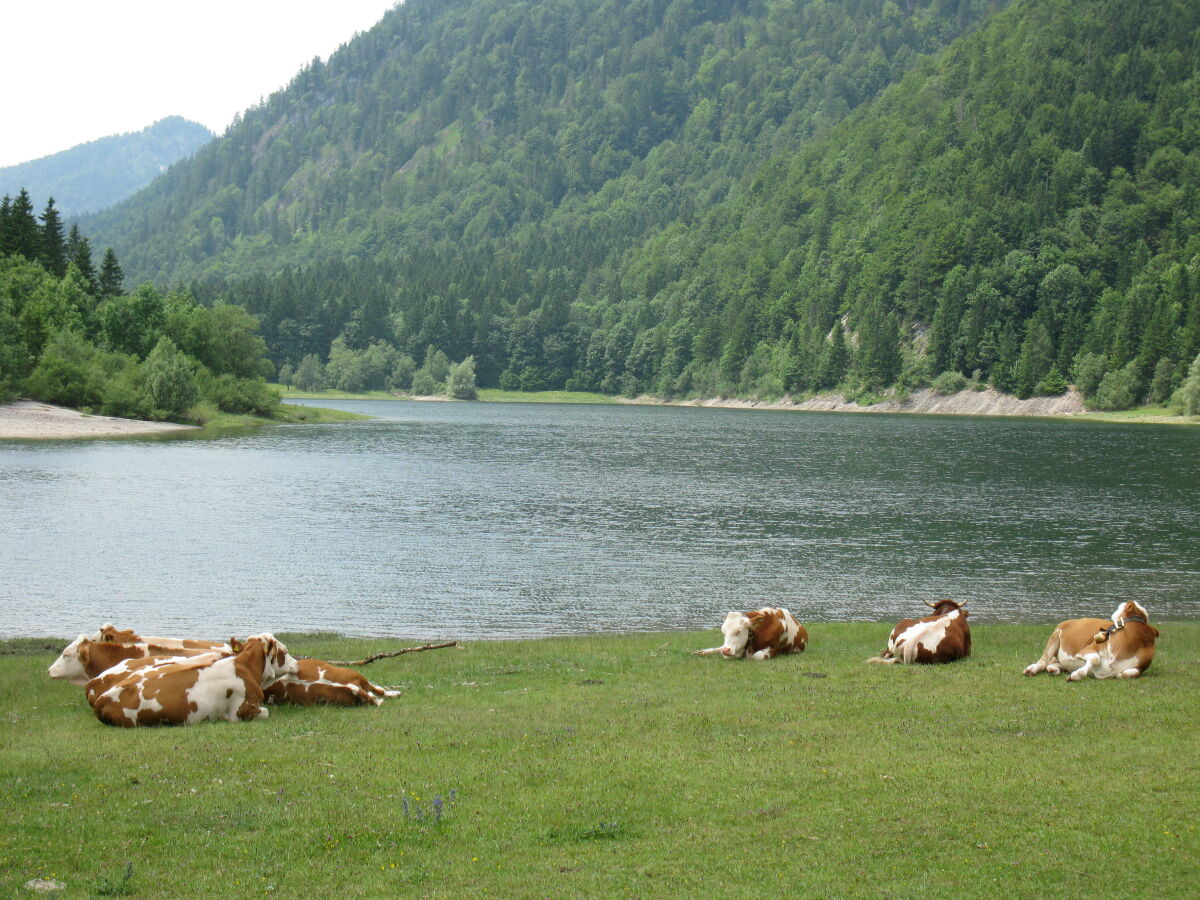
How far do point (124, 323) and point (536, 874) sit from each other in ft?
445

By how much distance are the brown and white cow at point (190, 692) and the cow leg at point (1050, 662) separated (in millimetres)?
13309

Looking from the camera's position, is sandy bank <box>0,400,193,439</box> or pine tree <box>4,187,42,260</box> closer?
sandy bank <box>0,400,193,439</box>

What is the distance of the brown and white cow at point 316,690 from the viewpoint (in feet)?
59.1

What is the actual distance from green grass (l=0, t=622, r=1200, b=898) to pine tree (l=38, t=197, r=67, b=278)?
136m

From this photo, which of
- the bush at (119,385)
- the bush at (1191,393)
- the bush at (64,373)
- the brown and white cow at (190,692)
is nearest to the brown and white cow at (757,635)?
the brown and white cow at (190,692)

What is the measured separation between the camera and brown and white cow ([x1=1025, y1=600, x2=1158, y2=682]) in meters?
19.5

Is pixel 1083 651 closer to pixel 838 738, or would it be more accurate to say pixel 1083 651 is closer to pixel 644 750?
pixel 838 738

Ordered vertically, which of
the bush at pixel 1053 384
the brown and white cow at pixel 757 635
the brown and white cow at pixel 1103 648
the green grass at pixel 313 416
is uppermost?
the bush at pixel 1053 384

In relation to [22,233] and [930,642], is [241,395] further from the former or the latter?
[930,642]

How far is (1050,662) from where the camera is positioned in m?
20.2

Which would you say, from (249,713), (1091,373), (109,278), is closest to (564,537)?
(249,713)

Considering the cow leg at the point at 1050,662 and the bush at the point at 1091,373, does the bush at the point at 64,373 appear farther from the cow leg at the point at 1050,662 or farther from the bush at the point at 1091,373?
the bush at the point at 1091,373

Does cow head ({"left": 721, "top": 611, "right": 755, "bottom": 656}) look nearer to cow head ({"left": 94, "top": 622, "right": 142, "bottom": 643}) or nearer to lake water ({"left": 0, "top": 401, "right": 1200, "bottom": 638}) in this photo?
lake water ({"left": 0, "top": 401, "right": 1200, "bottom": 638})

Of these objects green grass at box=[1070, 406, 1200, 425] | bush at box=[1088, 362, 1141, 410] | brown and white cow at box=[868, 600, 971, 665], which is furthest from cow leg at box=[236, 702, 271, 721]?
bush at box=[1088, 362, 1141, 410]
